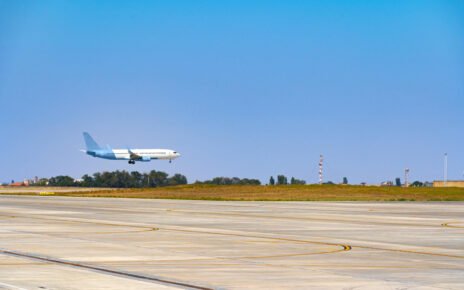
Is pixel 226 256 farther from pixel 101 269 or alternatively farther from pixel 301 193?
pixel 301 193

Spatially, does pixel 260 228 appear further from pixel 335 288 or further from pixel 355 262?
pixel 335 288

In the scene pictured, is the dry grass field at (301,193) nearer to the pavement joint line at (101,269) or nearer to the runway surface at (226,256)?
the runway surface at (226,256)

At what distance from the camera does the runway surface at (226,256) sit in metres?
24.1

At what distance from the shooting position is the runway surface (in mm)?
24078

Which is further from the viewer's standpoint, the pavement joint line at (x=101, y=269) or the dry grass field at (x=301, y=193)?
the dry grass field at (x=301, y=193)

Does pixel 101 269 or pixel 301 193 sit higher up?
pixel 301 193

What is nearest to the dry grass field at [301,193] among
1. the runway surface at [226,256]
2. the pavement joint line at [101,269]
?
the runway surface at [226,256]

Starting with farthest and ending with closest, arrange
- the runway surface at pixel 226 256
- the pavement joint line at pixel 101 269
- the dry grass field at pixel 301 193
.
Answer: the dry grass field at pixel 301 193 → the runway surface at pixel 226 256 → the pavement joint line at pixel 101 269

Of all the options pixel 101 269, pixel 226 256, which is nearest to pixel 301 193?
pixel 226 256

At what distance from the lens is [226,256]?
30.9 meters

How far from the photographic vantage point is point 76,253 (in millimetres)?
31188

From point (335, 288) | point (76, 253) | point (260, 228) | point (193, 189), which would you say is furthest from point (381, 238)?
point (193, 189)

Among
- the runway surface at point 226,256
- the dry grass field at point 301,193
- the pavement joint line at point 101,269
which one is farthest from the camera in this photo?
the dry grass field at point 301,193

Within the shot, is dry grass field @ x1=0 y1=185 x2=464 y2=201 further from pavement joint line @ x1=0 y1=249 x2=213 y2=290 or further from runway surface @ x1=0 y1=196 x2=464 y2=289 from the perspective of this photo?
pavement joint line @ x1=0 y1=249 x2=213 y2=290
